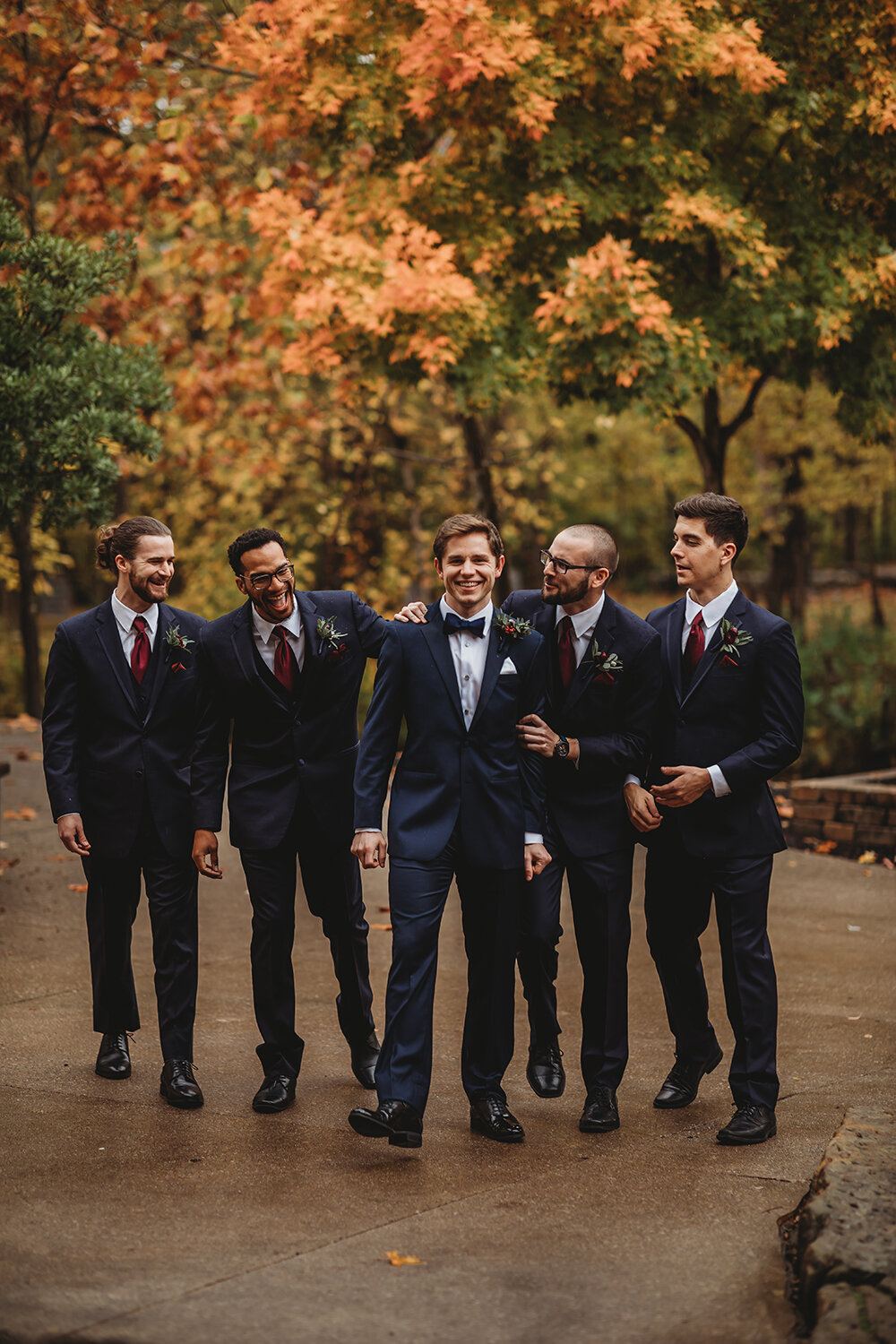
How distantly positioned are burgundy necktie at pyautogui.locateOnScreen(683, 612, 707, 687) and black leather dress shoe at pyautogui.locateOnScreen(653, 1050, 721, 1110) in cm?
136

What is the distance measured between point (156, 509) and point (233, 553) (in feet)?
53.0

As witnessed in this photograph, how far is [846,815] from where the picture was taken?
9523mm

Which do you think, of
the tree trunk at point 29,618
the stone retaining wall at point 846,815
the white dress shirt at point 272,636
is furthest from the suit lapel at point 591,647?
the tree trunk at point 29,618

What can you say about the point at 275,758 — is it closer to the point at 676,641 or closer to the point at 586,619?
the point at 586,619

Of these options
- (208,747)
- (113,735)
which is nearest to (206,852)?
(208,747)

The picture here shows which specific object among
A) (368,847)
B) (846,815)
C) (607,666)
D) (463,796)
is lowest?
(846,815)

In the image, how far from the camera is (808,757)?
11.8 meters

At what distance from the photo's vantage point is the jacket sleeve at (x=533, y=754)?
4.72 metres

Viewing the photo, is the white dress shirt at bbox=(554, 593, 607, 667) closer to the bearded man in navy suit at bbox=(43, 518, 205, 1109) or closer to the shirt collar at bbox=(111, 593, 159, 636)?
the bearded man in navy suit at bbox=(43, 518, 205, 1109)

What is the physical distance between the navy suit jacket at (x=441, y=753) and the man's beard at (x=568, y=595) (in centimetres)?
22

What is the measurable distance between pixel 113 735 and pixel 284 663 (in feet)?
2.63

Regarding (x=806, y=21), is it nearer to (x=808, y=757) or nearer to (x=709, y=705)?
(x=808, y=757)

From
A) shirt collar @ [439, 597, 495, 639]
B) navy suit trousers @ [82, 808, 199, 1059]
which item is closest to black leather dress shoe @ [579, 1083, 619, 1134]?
navy suit trousers @ [82, 808, 199, 1059]

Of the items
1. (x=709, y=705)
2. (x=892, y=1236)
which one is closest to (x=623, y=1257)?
(x=892, y=1236)
